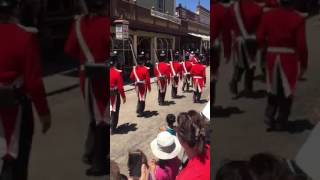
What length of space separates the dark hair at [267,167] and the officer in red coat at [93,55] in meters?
0.53

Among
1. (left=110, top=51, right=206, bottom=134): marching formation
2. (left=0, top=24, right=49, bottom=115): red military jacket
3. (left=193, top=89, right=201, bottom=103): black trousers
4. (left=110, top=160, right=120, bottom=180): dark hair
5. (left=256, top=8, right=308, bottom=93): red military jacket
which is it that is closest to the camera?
(left=256, top=8, right=308, bottom=93): red military jacket

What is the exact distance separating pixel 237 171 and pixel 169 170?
1173 millimetres

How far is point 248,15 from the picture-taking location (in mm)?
1562

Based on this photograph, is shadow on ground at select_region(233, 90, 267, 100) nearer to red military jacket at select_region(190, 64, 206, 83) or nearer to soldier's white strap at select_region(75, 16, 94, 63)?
soldier's white strap at select_region(75, 16, 94, 63)

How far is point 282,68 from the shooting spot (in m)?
1.55

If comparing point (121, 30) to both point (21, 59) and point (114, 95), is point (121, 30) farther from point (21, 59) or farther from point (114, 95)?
point (21, 59)

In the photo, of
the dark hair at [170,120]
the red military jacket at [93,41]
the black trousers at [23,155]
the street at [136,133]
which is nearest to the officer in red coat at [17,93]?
the black trousers at [23,155]

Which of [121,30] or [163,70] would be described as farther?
[163,70]

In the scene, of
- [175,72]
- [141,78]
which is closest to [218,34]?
[141,78]

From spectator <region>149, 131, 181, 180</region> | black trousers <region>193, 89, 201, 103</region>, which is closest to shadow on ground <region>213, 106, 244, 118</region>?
spectator <region>149, 131, 181, 180</region>

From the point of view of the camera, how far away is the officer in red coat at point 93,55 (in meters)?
1.74

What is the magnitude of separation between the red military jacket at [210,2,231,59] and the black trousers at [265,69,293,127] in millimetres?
173

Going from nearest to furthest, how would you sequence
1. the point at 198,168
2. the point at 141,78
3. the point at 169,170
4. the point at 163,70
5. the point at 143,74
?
the point at 198,168 → the point at 169,170 → the point at 141,78 → the point at 163,70 → the point at 143,74

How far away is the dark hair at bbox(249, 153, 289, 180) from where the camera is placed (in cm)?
156
